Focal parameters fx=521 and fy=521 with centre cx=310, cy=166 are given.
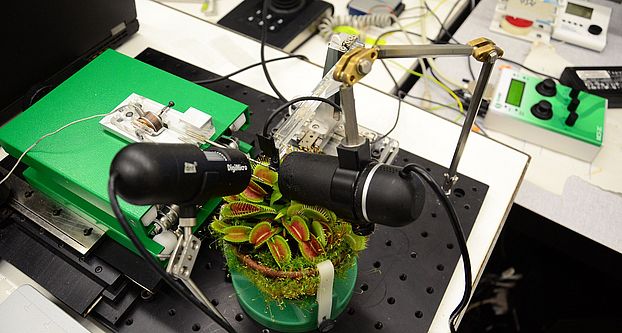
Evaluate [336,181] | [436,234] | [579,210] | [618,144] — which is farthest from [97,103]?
[618,144]

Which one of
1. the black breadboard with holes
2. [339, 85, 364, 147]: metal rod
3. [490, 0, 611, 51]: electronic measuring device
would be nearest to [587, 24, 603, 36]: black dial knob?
[490, 0, 611, 51]: electronic measuring device

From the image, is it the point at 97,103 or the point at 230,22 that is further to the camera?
the point at 230,22

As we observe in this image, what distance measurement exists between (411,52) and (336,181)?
0.17 metres

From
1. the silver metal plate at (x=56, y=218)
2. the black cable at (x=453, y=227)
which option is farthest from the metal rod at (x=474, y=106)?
the silver metal plate at (x=56, y=218)

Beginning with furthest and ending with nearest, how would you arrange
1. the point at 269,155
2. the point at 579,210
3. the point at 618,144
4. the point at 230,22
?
the point at 230,22 < the point at 618,144 < the point at 579,210 < the point at 269,155

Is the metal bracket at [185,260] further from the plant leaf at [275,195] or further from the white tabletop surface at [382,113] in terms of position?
the white tabletop surface at [382,113]

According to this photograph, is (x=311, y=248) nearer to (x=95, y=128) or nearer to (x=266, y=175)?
(x=266, y=175)

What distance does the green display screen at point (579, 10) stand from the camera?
1308 millimetres

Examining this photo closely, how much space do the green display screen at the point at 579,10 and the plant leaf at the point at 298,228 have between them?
3.43 ft

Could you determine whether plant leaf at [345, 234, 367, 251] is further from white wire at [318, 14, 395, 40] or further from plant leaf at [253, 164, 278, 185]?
white wire at [318, 14, 395, 40]

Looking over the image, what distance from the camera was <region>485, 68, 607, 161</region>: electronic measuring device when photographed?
40.8 inches

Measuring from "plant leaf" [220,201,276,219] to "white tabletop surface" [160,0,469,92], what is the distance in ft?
1.88

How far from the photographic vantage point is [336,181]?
1.95ft

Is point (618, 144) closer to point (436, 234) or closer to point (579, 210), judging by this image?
point (579, 210)
